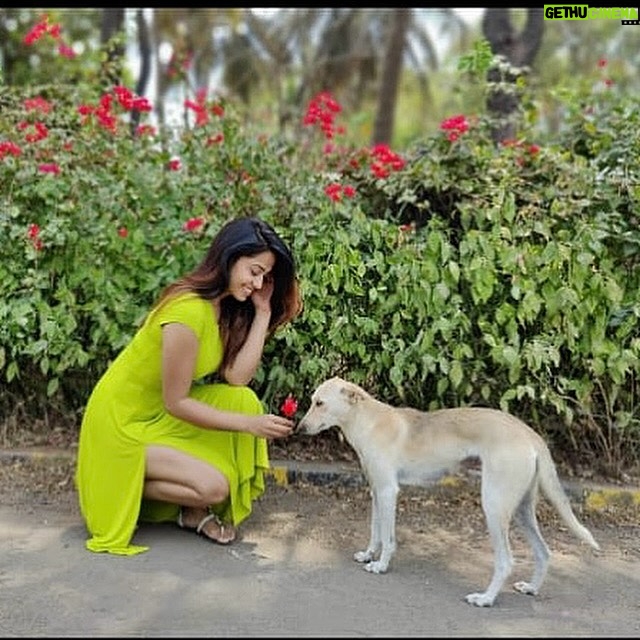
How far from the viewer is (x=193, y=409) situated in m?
4.35

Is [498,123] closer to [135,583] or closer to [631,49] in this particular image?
[135,583]

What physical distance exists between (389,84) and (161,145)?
553 inches

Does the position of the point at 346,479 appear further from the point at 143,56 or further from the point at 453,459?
the point at 143,56

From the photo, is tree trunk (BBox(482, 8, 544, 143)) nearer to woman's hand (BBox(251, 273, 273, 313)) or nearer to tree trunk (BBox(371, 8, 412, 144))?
woman's hand (BBox(251, 273, 273, 313))

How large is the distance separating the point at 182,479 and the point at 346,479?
4.35ft

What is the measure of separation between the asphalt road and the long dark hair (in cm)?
101

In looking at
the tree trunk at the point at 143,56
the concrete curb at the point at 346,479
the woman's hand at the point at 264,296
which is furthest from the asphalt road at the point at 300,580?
the tree trunk at the point at 143,56

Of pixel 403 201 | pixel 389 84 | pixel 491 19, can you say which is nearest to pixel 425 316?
pixel 403 201

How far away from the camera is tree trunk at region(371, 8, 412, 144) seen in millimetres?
19688

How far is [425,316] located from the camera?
5312 millimetres

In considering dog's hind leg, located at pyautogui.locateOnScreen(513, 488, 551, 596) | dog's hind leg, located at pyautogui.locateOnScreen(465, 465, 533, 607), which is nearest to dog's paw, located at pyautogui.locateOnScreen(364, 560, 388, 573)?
dog's hind leg, located at pyautogui.locateOnScreen(465, 465, 533, 607)

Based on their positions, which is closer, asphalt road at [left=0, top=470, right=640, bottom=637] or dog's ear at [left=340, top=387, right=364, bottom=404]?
asphalt road at [left=0, top=470, right=640, bottom=637]

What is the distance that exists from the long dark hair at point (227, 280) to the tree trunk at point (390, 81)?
15.2 meters

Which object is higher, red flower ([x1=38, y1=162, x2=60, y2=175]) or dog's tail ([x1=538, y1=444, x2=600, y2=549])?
red flower ([x1=38, y1=162, x2=60, y2=175])
